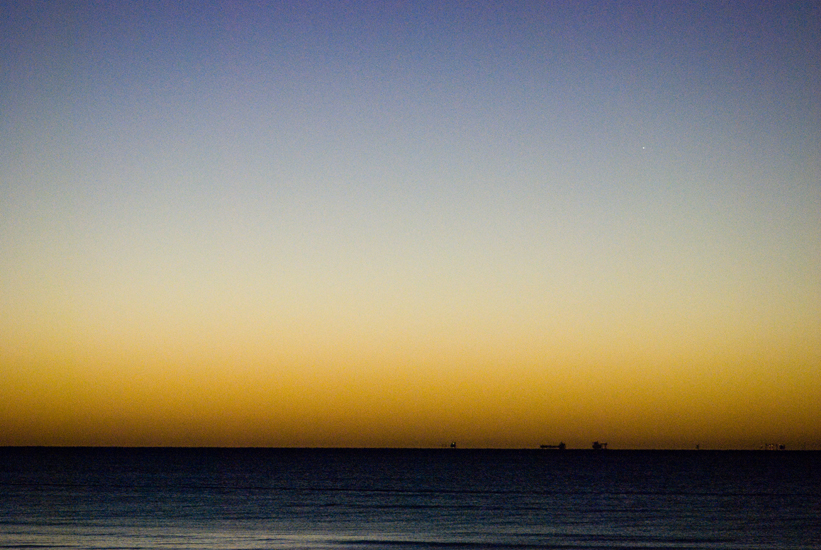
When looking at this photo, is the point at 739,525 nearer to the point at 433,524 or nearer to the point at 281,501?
the point at 433,524

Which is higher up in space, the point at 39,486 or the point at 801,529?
the point at 39,486

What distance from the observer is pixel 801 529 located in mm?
55938

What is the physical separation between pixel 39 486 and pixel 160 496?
21282 mm

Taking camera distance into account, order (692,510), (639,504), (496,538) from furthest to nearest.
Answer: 1. (639,504)
2. (692,510)
3. (496,538)

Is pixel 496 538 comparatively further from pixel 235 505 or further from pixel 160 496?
pixel 160 496

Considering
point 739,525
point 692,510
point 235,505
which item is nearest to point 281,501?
point 235,505

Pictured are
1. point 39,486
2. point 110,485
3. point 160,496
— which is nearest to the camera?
point 160,496

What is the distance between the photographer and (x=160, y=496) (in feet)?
273

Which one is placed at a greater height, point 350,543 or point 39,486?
point 39,486

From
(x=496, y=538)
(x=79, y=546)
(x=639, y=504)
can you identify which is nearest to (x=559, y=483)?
(x=639, y=504)

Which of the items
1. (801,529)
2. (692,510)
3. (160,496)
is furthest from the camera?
(160,496)

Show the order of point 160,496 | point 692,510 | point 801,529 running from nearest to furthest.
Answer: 1. point 801,529
2. point 692,510
3. point 160,496

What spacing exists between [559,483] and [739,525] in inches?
2392

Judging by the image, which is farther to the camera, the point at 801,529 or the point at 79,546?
the point at 801,529
